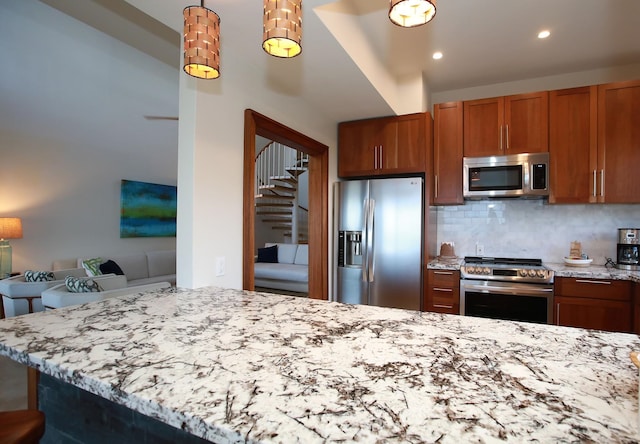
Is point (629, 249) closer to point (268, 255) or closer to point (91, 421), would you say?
point (91, 421)

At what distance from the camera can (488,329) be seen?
1082 millimetres

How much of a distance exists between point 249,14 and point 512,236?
10.1 ft

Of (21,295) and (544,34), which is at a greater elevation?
(544,34)

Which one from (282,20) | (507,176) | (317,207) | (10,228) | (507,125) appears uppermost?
(507,125)

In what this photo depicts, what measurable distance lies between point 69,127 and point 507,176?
17.6 feet

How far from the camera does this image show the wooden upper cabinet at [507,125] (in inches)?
115

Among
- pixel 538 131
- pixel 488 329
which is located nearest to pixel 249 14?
pixel 488 329

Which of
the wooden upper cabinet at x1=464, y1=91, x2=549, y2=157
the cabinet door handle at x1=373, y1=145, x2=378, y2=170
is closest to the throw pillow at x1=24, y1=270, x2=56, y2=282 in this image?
the cabinet door handle at x1=373, y1=145, x2=378, y2=170

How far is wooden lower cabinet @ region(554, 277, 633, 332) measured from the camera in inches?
95.7

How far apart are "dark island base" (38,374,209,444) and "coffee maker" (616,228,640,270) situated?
11.4ft

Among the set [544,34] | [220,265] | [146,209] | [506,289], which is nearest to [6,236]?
[146,209]

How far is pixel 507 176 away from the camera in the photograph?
2.97 metres

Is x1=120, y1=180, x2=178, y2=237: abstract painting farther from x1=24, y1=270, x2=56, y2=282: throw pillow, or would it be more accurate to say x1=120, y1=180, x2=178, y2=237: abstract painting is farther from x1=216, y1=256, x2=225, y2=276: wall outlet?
x1=216, y1=256, x2=225, y2=276: wall outlet

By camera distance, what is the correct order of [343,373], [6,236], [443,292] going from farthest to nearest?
[6,236] < [443,292] < [343,373]
